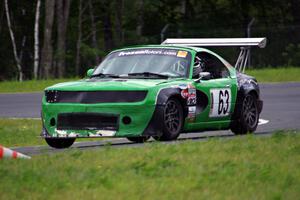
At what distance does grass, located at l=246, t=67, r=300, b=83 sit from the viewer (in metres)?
33.4

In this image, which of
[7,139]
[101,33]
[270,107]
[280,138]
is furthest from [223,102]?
[101,33]

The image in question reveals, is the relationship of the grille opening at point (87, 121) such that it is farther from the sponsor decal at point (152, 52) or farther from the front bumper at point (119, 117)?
the sponsor decal at point (152, 52)

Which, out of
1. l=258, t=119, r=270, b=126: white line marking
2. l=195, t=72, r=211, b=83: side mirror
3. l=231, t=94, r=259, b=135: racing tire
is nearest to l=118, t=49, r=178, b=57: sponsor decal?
l=195, t=72, r=211, b=83: side mirror

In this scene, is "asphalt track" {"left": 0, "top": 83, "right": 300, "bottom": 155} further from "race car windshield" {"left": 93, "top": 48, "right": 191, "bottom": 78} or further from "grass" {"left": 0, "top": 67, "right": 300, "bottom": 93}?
"grass" {"left": 0, "top": 67, "right": 300, "bottom": 93}

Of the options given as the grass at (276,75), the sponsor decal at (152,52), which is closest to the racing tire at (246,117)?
the sponsor decal at (152,52)

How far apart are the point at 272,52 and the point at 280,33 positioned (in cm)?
87

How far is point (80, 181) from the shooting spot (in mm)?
8906

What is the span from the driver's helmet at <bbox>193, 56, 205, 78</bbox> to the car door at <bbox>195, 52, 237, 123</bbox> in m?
0.05

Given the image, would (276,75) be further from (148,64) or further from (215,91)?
(148,64)

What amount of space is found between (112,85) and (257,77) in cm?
2095

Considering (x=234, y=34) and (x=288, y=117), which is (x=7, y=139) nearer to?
(x=288, y=117)

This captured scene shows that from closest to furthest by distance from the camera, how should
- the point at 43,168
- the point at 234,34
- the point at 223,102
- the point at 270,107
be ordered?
the point at 43,168, the point at 223,102, the point at 270,107, the point at 234,34

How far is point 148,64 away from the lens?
14.4 meters

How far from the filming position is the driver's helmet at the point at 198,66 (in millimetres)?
14616
